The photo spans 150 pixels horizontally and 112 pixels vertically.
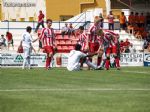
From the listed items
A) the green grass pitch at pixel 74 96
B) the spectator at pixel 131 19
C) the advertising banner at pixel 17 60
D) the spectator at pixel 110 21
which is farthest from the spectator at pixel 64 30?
the green grass pitch at pixel 74 96

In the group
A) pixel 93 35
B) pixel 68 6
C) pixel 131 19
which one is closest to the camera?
pixel 93 35

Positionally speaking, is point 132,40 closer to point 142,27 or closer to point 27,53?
point 142,27

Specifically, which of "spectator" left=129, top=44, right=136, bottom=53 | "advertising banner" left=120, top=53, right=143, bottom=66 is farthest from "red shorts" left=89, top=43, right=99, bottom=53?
"spectator" left=129, top=44, right=136, bottom=53

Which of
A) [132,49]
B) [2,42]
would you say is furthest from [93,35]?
[2,42]

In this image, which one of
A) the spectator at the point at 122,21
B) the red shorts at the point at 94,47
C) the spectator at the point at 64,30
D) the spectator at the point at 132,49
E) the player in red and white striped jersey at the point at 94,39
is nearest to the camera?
the player in red and white striped jersey at the point at 94,39

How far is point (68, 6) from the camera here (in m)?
54.7

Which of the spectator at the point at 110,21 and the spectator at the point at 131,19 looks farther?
the spectator at the point at 131,19

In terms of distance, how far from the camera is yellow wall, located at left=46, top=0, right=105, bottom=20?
54.1 metres

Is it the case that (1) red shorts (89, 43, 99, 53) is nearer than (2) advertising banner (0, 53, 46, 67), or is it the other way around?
(1) red shorts (89, 43, 99, 53)

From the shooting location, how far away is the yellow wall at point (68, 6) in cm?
5412

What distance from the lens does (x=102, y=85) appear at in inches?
680

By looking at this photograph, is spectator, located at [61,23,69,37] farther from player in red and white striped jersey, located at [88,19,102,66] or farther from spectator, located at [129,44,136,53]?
player in red and white striped jersey, located at [88,19,102,66]

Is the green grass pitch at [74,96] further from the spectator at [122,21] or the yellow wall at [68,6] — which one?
the yellow wall at [68,6]

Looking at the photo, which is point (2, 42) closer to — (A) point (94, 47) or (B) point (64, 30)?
(B) point (64, 30)
